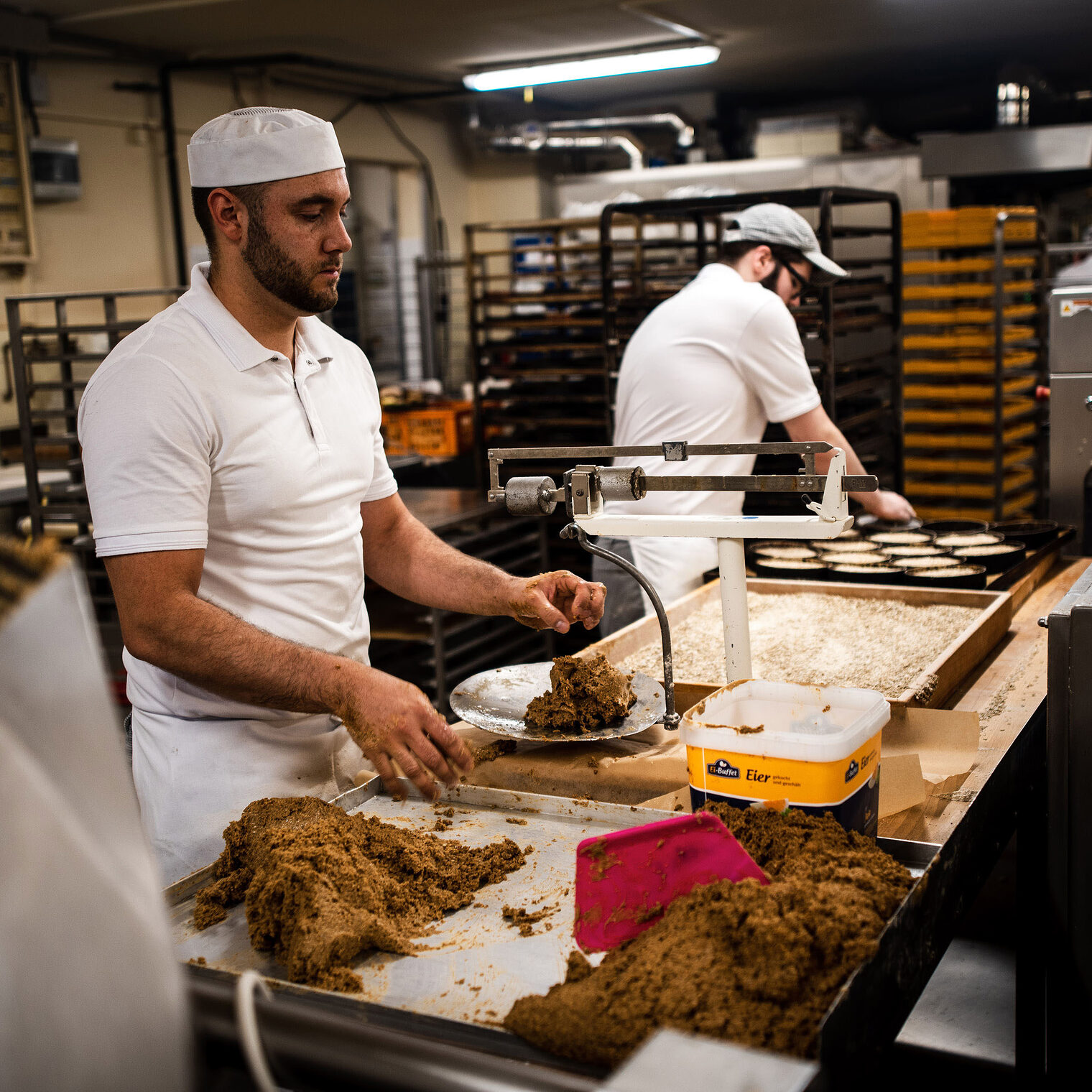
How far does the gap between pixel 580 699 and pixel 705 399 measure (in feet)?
5.32

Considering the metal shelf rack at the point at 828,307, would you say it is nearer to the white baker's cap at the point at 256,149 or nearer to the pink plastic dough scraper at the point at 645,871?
the white baker's cap at the point at 256,149

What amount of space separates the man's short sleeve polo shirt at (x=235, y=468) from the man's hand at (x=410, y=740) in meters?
0.42

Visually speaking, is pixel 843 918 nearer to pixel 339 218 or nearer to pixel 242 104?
pixel 339 218

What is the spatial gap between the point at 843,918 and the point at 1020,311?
5420mm

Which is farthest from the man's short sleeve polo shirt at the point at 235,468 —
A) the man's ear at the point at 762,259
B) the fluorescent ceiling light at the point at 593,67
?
the fluorescent ceiling light at the point at 593,67

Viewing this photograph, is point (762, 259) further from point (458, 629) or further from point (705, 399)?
point (458, 629)

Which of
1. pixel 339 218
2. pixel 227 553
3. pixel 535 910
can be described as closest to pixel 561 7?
pixel 339 218

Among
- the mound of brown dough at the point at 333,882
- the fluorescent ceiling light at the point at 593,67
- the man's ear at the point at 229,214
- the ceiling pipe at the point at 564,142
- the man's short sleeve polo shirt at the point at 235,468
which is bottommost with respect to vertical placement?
the mound of brown dough at the point at 333,882

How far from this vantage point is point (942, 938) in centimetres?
124

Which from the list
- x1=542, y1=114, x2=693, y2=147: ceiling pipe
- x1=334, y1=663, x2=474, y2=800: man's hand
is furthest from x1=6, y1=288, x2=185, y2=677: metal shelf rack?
x1=542, y1=114, x2=693, y2=147: ceiling pipe

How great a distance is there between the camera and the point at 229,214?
1787 mm

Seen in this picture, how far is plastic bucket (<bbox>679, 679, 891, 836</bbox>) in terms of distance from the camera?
118 cm

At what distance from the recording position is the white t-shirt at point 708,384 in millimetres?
3037

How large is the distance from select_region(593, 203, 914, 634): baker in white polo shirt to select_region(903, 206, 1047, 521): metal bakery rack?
2555mm
